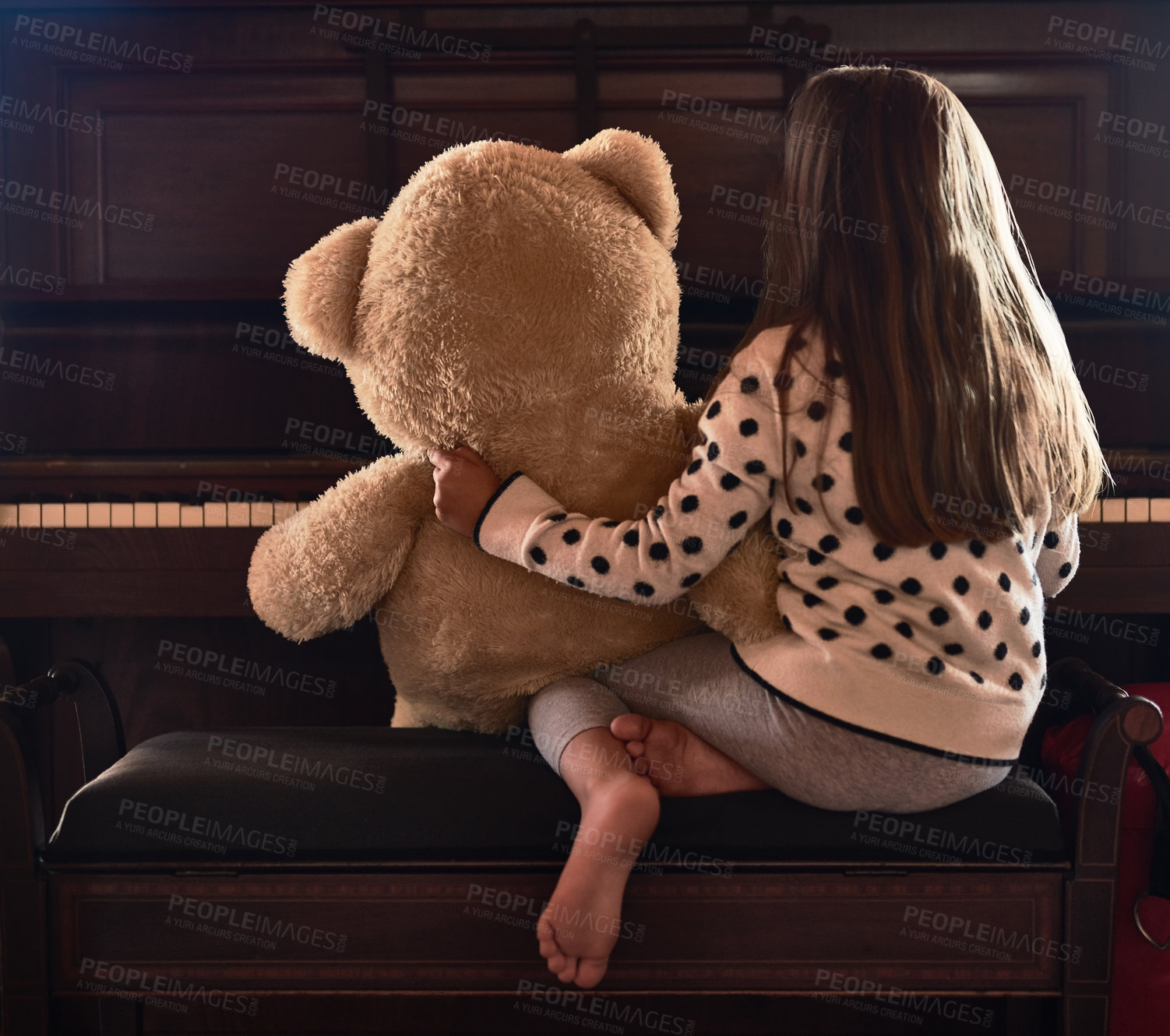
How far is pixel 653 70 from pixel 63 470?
4.49ft

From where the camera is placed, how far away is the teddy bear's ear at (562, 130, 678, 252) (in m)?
1.19

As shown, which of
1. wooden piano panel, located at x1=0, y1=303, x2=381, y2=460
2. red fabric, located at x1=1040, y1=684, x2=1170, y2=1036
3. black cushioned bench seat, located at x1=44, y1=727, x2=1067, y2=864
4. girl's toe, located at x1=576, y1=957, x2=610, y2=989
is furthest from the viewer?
wooden piano panel, located at x1=0, y1=303, x2=381, y2=460

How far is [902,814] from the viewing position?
3.58 feet

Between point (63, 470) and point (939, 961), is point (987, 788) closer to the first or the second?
point (939, 961)

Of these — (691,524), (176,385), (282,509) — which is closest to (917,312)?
(691,524)

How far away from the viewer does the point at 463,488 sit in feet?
3.73

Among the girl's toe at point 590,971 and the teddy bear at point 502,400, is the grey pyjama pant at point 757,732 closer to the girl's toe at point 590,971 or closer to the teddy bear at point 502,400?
the teddy bear at point 502,400

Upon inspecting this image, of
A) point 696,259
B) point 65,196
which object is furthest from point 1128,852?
point 65,196

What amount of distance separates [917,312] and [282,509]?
1044 mm

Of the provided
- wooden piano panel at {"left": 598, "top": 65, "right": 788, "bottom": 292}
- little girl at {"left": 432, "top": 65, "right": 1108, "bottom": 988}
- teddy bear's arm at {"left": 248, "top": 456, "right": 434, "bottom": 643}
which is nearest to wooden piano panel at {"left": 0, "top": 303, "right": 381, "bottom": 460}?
teddy bear's arm at {"left": 248, "top": 456, "right": 434, "bottom": 643}

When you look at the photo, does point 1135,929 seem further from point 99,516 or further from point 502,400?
point 99,516

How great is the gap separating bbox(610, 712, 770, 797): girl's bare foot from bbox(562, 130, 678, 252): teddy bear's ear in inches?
24.0

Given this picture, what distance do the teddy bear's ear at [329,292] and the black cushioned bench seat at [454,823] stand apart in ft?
1.68

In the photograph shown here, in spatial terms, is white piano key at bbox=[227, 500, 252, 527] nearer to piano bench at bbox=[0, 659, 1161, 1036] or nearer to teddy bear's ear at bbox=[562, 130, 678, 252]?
piano bench at bbox=[0, 659, 1161, 1036]
